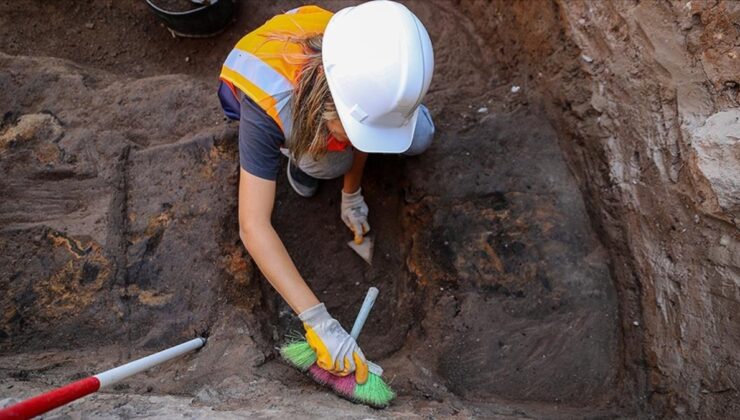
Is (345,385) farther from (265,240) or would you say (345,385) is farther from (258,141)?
(258,141)

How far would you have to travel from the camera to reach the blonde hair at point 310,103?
71.8 inches

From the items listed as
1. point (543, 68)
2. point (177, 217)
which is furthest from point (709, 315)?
point (177, 217)

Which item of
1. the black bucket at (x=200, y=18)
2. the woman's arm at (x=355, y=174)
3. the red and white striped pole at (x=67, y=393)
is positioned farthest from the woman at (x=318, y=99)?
the black bucket at (x=200, y=18)

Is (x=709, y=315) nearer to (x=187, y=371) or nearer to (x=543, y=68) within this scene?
(x=543, y=68)

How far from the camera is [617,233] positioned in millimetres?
2346

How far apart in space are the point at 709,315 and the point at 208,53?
2432mm

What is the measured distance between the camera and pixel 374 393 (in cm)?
203

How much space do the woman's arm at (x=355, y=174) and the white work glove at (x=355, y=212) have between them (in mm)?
23

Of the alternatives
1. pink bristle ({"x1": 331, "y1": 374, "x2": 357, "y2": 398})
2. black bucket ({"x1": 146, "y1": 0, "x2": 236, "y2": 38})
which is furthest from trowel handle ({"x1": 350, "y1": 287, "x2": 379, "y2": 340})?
black bucket ({"x1": 146, "y1": 0, "x2": 236, "y2": 38})

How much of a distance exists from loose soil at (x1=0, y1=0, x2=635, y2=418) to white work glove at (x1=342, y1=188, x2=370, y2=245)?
98 mm

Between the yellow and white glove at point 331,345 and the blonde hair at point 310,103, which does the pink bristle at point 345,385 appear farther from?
the blonde hair at point 310,103

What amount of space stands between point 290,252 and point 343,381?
0.67 meters

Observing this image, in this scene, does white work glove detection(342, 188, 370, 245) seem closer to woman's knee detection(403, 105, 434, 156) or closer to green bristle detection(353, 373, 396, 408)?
woman's knee detection(403, 105, 434, 156)

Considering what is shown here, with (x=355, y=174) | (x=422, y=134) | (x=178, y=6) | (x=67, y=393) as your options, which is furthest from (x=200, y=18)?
(x=67, y=393)
